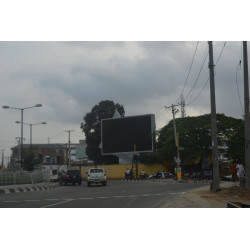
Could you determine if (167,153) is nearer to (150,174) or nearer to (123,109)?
(150,174)

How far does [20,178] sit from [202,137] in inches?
892

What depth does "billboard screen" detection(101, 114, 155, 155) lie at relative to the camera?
55.2m

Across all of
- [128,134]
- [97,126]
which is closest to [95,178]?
[128,134]

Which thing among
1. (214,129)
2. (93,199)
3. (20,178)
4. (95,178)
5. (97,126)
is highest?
(97,126)

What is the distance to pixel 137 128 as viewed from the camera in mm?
56219

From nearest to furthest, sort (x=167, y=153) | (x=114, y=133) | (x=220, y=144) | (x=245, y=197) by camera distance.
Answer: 1. (x=245, y=197)
2. (x=220, y=144)
3. (x=167, y=153)
4. (x=114, y=133)

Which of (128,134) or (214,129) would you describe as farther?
(128,134)

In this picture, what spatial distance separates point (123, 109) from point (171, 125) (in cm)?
1955

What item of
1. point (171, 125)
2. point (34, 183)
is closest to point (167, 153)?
point (171, 125)

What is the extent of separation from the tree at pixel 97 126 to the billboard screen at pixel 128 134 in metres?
7.31

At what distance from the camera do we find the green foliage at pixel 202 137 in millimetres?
41688

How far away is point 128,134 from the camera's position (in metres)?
57.0

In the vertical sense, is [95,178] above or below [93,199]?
above

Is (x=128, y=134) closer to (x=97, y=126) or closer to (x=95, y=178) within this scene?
(x=97, y=126)
